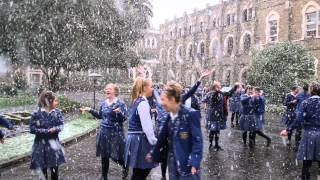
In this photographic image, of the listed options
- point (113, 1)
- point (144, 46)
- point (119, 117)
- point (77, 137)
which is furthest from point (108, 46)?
point (144, 46)

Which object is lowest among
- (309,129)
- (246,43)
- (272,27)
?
(309,129)

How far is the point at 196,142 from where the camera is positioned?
4.70m

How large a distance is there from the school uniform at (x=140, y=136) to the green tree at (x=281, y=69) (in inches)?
807

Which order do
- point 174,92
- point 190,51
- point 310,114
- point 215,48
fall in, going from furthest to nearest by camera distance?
point 190,51 < point 215,48 < point 310,114 < point 174,92

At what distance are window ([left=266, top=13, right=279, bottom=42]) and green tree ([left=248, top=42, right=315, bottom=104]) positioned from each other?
6410 mm

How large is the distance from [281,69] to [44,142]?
21.4 m

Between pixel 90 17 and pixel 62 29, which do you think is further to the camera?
pixel 90 17

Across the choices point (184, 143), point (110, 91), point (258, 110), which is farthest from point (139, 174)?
point (258, 110)

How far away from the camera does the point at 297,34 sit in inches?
1224

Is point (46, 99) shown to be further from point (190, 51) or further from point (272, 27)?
point (190, 51)

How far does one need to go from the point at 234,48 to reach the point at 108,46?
765 inches

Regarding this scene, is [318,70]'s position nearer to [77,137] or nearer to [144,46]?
[77,137]

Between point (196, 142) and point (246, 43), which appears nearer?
point (196, 142)

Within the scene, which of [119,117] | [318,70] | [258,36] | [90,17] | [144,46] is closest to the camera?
[119,117]
